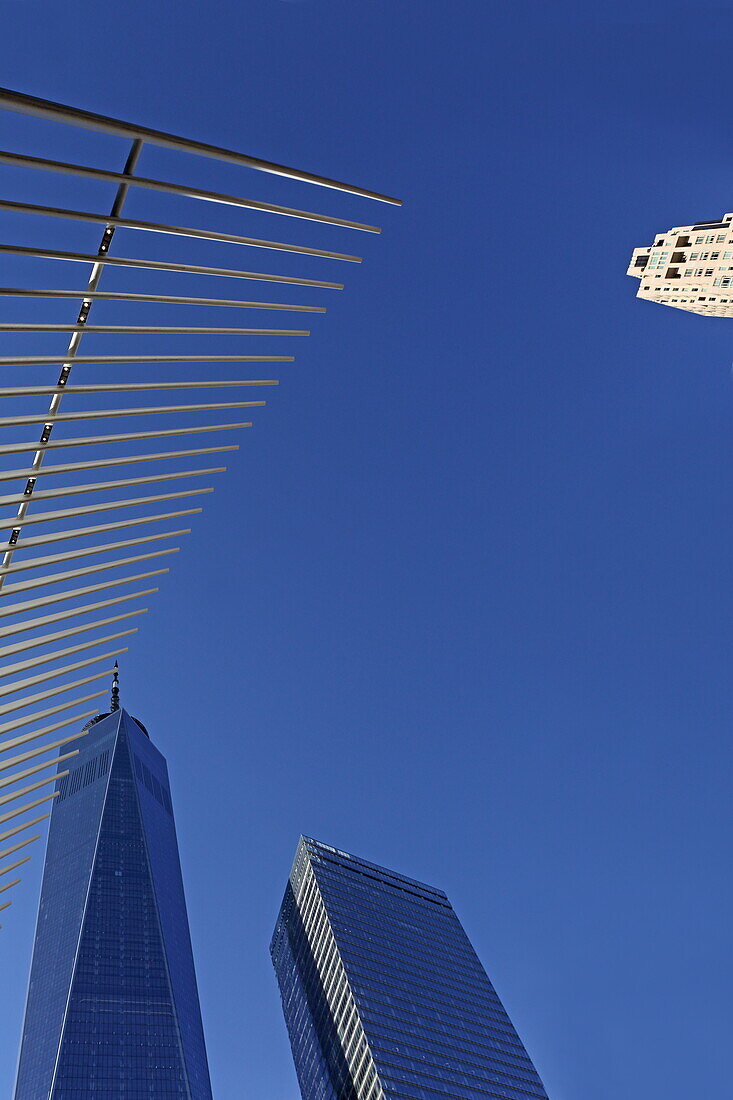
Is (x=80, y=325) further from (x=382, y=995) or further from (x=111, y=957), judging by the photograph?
(x=111, y=957)

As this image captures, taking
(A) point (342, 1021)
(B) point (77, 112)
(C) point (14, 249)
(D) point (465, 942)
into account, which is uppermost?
(D) point (465, 942)

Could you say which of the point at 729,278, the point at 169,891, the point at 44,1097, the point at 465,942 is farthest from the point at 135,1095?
the point at 729,278

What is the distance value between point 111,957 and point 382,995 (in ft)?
160

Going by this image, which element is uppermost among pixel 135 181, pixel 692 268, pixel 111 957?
pixel 111 957

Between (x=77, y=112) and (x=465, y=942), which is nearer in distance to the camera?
(x=77, y=112)

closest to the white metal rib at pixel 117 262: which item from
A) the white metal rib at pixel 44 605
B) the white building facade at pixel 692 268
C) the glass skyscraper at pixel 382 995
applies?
the white metal rib at pixel 44 605

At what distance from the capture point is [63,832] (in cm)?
18012

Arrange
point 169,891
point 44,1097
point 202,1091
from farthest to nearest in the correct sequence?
point 169,891 < point 202,1091 < point 44,1097

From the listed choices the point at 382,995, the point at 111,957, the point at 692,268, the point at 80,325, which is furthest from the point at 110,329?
the point at 111,957

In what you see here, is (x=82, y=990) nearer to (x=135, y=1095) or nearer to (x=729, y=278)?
(x=135, y=1095)

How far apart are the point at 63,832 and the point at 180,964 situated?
40.8 m

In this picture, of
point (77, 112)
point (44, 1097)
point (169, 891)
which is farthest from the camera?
point (169, 891)

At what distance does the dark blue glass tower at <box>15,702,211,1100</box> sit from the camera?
5007 inches

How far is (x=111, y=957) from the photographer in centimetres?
14612
